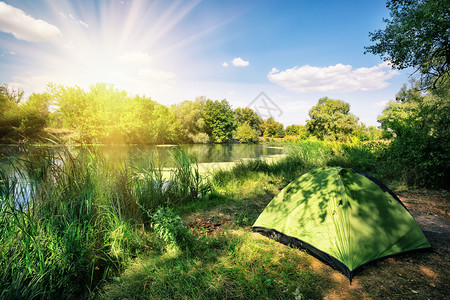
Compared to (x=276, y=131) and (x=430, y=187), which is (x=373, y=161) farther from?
(x=276, y=131)

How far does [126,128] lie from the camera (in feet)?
A: 84.7

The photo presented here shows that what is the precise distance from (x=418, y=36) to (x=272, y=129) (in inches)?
2417

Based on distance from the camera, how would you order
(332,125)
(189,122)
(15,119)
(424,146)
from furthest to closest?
1. (189,122)
2. (332,125)
3. (15,119)
4. (424,146)

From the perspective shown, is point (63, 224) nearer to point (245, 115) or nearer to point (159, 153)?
point (159, 153)

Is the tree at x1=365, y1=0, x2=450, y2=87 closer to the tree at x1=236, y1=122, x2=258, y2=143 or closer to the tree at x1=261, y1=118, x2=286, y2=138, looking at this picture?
the tree at x1=236, y1=122, x2=258, y2=143

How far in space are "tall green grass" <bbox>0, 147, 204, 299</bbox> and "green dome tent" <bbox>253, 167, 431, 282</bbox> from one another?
252 centimetres

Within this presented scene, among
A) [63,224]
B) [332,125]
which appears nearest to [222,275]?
[63,224]

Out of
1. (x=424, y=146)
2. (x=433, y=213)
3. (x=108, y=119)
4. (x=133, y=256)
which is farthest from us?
(x=108, y=119)

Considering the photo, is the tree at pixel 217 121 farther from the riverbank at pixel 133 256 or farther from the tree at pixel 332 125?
the riverbank at pixel 133 256

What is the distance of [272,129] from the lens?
67062 millimetres

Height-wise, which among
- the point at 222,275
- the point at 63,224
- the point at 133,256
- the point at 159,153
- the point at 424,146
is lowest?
the point at 133,256

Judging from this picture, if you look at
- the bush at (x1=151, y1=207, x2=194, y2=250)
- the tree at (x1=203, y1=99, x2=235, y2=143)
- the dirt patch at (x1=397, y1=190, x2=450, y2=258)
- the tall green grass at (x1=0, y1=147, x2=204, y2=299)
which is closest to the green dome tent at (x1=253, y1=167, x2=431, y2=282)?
the dirt patch at (x1=397, y1=190, x2=450, y2=258)

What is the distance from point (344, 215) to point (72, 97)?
28.9 m

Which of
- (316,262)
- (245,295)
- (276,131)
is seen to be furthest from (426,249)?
(276,131)
